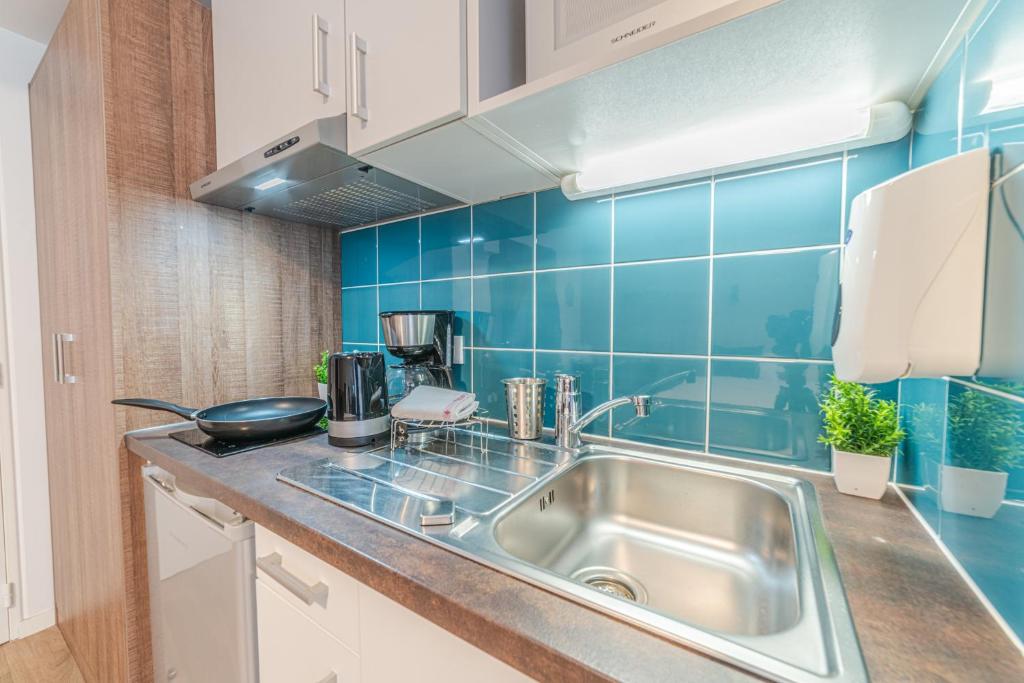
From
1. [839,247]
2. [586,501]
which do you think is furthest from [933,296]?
[586,501]

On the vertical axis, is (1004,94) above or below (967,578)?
above

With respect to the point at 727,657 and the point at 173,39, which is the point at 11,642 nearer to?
the point at 173,39

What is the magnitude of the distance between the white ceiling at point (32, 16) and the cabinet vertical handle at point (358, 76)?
149cm

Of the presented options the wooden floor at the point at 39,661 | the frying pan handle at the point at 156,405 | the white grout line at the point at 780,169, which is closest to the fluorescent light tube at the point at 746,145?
the white grout line at the point at 780,169

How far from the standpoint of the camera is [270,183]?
108 cm

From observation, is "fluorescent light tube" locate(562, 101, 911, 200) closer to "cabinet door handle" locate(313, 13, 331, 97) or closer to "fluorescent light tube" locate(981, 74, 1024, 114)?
"fluorescent light tube" locate(981, 74, 1024, 114)

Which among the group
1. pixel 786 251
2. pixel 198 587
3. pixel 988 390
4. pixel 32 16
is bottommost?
pixel 198 587

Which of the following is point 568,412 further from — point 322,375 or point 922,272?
point 322,375

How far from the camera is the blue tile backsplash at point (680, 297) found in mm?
762

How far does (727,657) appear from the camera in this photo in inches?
13.3

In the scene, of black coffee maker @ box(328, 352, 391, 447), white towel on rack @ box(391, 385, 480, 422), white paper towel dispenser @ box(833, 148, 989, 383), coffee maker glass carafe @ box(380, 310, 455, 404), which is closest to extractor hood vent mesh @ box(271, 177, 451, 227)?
coffee maker glass carafe @ box(380, 310, 455, 404)

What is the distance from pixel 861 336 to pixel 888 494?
38 cm

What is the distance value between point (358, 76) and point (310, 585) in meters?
0.95

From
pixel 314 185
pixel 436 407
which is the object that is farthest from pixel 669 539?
pixel 314 185
